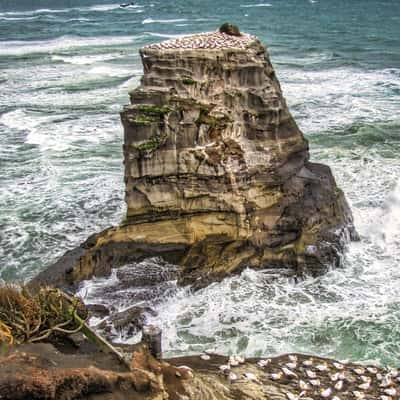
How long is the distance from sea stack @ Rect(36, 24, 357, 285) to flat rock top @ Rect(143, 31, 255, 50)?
24 mm

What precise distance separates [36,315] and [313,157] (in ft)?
51.9

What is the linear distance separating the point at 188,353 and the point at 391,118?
1979 centimetres

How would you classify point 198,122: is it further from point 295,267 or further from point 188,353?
point 188,353

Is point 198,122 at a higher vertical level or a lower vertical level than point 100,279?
higher

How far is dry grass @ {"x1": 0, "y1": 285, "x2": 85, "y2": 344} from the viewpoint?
1002 centimetres

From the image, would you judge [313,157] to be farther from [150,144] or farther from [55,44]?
[55,44]

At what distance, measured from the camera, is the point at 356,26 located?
61.3 m

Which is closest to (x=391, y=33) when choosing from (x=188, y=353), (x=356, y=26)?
(x=356, y=26)

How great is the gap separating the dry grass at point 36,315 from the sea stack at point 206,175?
14.6ft

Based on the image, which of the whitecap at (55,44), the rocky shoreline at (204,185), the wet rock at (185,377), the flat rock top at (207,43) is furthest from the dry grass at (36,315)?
the whitecap at (55,44)

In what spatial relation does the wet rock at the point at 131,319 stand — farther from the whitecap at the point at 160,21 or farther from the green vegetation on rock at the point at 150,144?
the whitecap at the point at 160,21

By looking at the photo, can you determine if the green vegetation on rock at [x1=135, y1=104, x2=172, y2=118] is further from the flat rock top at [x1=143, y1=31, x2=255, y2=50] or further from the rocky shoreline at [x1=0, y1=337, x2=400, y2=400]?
the rocky shoreline at [x1=0, y1=337, x2=400, y2=400]

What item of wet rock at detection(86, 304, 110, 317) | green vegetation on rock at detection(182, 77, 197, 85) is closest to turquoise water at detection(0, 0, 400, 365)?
wet rock at detection(86, 304, 110, 317)

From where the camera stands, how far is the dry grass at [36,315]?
10.0 metres
